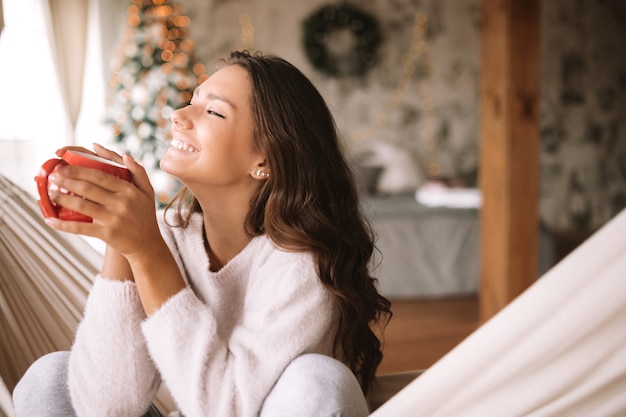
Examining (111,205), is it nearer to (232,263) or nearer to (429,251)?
(232,263)

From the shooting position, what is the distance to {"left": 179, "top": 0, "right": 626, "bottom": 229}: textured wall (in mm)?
5094

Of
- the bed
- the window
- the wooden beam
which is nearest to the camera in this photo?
the window

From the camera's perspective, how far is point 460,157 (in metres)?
5.54

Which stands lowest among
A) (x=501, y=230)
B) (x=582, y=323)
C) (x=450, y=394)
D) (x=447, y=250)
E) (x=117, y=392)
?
(x=447, y=250)

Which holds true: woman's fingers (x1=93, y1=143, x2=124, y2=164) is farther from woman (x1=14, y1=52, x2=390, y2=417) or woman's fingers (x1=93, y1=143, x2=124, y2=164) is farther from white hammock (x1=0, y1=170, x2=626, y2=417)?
white hammock (x1=0, y1=170, x2=626, y2=417)

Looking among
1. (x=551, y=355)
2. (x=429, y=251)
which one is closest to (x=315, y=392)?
(x=551, y=355)

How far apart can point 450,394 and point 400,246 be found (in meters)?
2.99

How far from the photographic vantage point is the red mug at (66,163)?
814 mm

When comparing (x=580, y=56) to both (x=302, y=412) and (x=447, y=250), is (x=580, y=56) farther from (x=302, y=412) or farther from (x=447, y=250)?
(x=302, y=412)

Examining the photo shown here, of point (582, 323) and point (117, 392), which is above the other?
point (582, 323)

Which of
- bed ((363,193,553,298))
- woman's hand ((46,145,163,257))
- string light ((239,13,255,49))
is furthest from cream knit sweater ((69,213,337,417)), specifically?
string light ((239,13,255,49))

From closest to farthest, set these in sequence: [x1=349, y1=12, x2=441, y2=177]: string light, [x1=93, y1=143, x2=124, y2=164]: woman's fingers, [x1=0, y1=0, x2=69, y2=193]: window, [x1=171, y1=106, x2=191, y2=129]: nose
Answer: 1. [x1=93, y1=143, x2=124, y2=164]: woman's fingers
2. [x1=171, y1=106, x2=191, y2=129]: nose
3. [x1=0, y1=0, x2=69, y2=193]: window
4. [x1=349, y1=12, x2=441, y2=177]: string light

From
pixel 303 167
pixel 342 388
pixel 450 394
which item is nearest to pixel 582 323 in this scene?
pixel 450 394

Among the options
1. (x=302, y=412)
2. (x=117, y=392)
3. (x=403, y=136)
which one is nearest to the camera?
(x=302, y=412)
